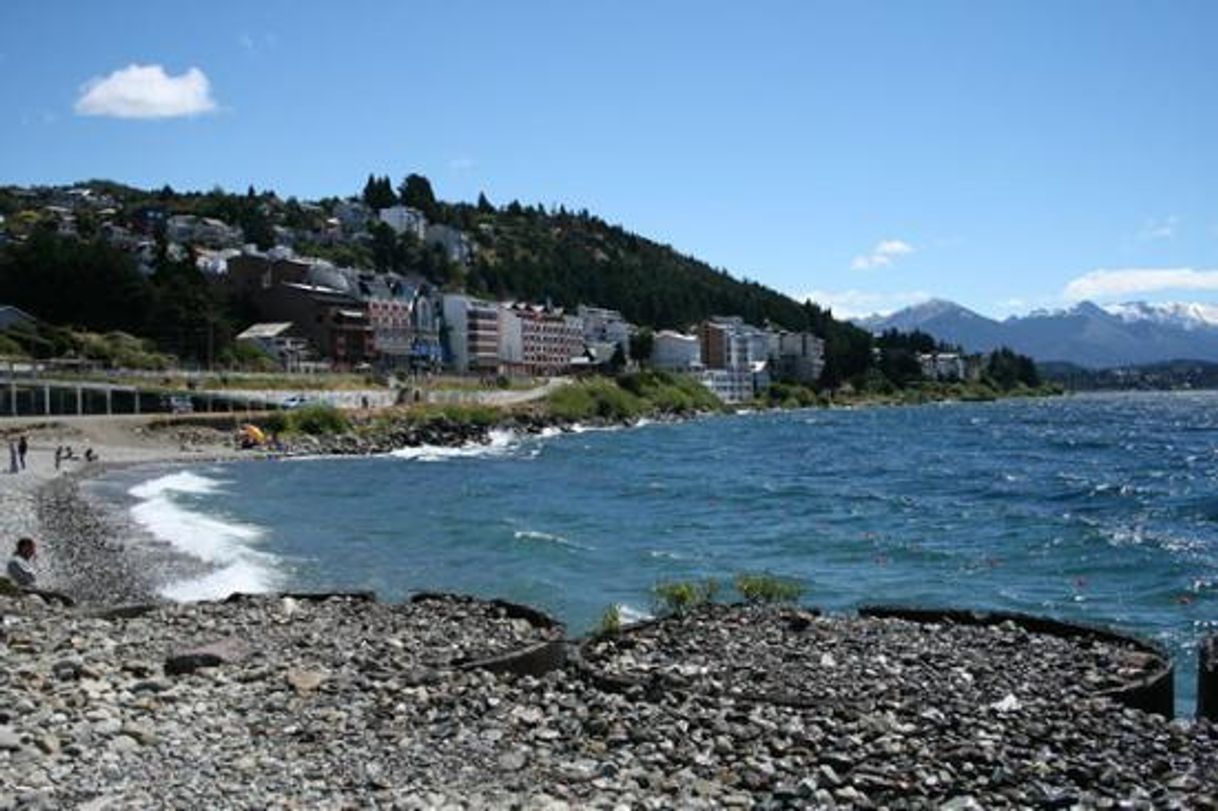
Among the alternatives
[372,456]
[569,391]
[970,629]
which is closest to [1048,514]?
[970,629]

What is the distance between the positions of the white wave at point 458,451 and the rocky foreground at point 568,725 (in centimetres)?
5940

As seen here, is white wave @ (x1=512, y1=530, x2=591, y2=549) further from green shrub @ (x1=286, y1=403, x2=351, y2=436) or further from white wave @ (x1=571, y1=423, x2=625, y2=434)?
white wave @ (x1=571, y1=423, x2=625, y2=434)

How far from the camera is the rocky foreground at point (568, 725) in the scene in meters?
9.71

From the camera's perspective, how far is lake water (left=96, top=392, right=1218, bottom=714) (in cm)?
2619

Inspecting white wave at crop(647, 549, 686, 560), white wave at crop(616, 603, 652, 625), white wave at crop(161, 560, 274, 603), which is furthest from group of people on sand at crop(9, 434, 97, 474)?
white wave at crop(616, 603, 652, 625)

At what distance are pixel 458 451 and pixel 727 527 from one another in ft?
154

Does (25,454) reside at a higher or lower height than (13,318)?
lower

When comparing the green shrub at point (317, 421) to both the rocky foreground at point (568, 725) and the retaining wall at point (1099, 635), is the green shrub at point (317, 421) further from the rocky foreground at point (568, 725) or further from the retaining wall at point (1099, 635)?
the retaining wall at point (1099, 635)

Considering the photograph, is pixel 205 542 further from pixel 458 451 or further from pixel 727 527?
pixel 458 451

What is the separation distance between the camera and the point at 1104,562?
1177 inches

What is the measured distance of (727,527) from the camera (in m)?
39.2

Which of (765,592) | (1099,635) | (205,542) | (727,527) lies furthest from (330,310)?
(1099,635)

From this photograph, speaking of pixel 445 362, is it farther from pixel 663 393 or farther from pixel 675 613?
pixel 675 613

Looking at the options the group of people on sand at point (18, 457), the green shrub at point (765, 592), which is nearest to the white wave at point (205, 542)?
the group of people on sand at point (18, 457)
